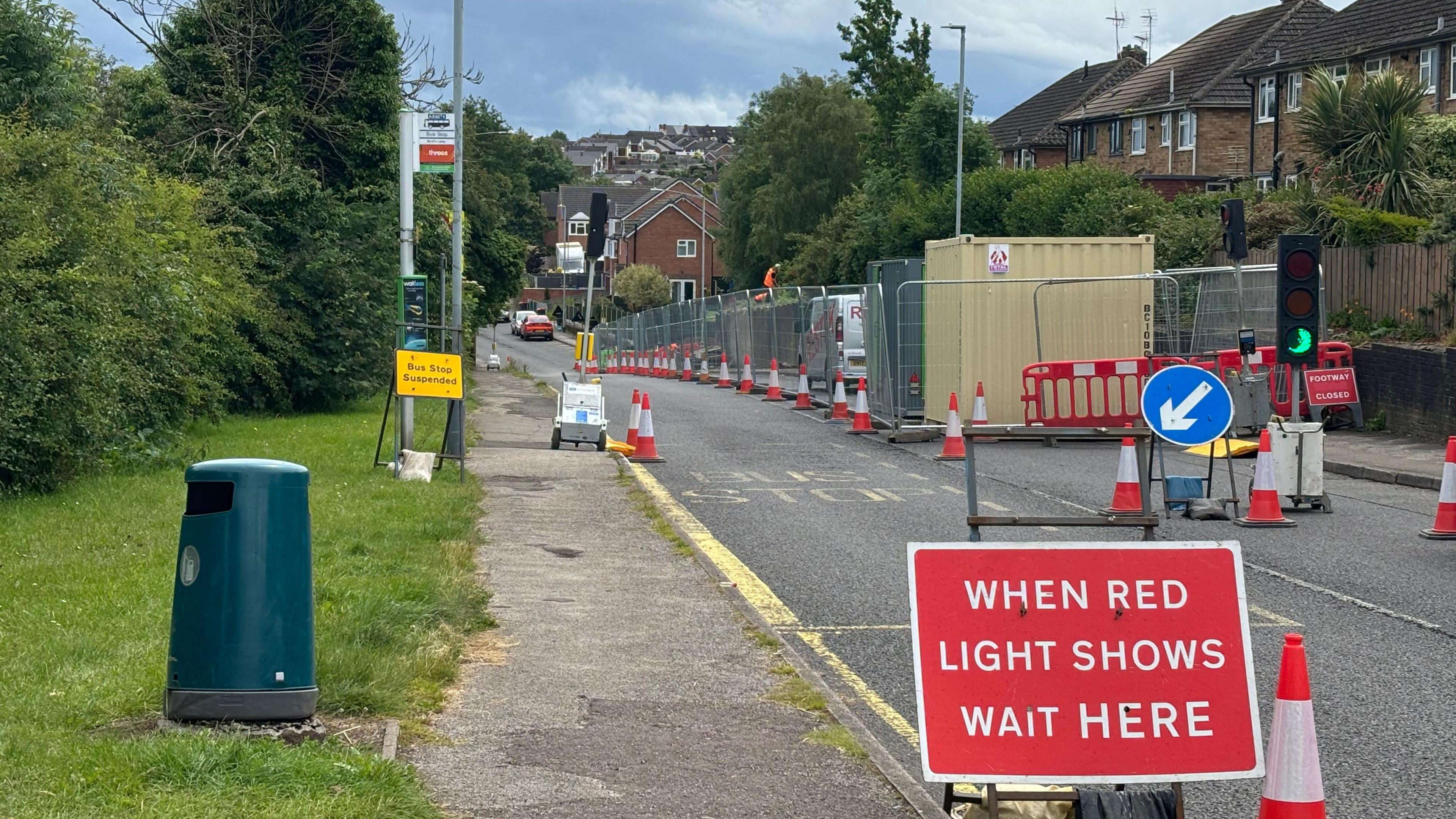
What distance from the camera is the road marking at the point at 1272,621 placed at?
8672 millimetres

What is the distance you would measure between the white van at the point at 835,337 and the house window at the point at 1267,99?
2679cm

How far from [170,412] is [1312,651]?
14.4m

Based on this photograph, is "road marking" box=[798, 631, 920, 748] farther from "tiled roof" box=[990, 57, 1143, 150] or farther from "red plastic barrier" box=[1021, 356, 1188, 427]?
"tiled roof" box=[990, 57, 1143, 150]

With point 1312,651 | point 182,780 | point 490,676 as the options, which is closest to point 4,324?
point 490,676

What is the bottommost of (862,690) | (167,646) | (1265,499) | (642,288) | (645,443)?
(862,690)

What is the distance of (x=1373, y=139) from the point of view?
2883cm

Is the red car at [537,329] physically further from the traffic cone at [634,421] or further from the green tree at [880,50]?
the traffic cone at [634,421]

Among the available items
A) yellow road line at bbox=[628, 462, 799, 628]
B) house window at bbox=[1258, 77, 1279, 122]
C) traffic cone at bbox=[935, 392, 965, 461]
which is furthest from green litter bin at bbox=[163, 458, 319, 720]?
house window at bbox=[1258, 77, 1279, 122]

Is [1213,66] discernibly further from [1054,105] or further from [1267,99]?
[1054,105]

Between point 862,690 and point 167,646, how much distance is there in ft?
10.4

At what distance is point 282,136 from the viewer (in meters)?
25.9

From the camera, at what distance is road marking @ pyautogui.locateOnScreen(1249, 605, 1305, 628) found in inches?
341

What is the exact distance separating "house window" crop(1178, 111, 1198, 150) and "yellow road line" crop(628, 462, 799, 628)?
146ft

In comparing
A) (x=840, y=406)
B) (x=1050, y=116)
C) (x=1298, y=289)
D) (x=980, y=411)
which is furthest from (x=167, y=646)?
(x=1050, y=116)
